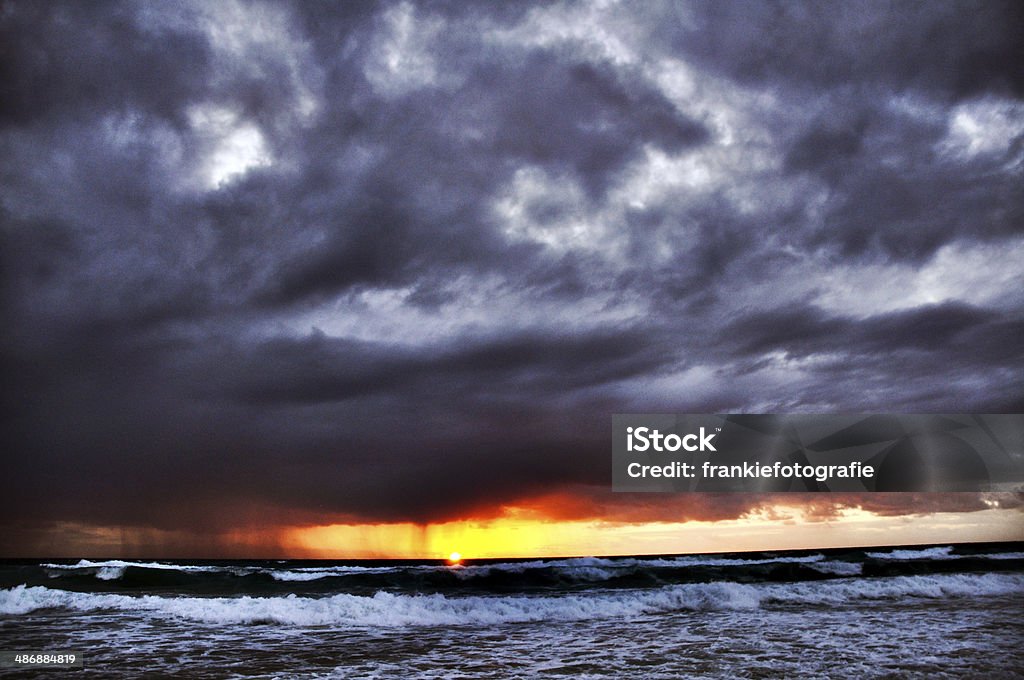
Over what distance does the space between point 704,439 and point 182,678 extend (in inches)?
559

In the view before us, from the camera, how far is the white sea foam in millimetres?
19172

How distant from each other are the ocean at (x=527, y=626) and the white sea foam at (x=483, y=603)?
0.09m

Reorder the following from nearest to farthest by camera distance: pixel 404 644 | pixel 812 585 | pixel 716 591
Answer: pixel 404 644 < pixel 716 591 < pixel 812 585

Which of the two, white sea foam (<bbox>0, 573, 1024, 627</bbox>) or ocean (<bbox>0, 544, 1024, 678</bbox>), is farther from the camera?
white sea foam (<bbox>0, 573, 1024, 627</bbox>)

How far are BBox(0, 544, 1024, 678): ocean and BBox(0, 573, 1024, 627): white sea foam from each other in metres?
0.09

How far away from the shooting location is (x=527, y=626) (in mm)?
17250

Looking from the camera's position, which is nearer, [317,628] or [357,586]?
[317,628]

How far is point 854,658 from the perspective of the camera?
11461mm

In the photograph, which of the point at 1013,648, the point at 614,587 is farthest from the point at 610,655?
the point at 614,587

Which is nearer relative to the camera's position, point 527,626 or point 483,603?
point 527,626

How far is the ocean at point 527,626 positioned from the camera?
11281 millimetres

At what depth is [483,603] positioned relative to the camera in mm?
21141

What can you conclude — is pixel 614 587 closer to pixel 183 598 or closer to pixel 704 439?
pixel 704 439

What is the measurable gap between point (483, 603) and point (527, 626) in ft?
13.8
